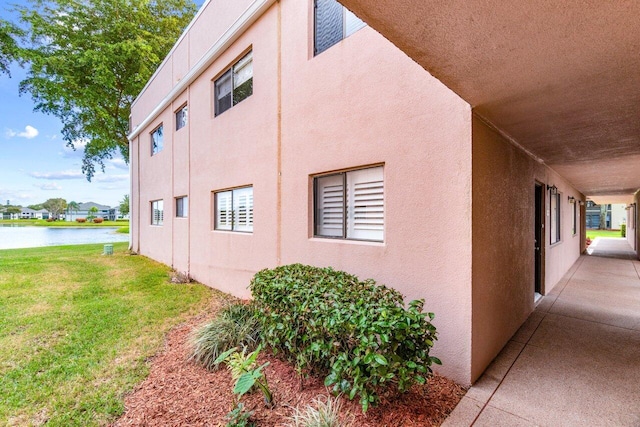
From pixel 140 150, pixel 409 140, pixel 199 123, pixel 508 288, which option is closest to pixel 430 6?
pixel 409 140

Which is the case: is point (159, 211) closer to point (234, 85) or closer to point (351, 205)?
point (234, 85)

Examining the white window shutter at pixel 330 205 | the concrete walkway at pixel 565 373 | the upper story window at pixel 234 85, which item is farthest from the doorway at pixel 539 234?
the upper story window at pixel 234 85

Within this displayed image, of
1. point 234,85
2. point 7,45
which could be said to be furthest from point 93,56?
point 234,85

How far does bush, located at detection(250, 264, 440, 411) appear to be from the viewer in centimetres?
252

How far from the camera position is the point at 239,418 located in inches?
110

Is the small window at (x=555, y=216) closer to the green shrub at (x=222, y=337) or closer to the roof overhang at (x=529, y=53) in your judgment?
the roof overhang at (x=529, y=53)

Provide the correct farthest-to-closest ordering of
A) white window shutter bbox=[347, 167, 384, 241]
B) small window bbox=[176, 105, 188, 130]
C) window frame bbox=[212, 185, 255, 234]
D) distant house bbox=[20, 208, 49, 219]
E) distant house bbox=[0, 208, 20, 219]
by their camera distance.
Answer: distant house bbox=[20, 208, 49, 219]
distant house bbox=[0, 208, 20, 219]
small window bbox=[176, 105, 188, 130]
window frame bbox=[212, 185, 255, 234]
white window shutter bbox=[347, 167, 384, 241]

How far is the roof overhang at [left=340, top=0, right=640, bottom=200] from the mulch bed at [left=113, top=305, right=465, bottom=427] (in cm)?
307

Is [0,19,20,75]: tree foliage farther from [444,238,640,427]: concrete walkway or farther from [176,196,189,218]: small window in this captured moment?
[444,238,640,427]: concrete walkway

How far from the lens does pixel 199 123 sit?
29.4 feet

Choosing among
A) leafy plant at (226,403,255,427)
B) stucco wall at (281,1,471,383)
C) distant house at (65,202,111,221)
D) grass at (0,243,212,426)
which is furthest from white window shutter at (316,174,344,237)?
distant house at (65,202,111,221)

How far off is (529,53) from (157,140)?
14.1 metres

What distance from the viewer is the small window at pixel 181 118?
1034cm

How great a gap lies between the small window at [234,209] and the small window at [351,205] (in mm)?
2309
